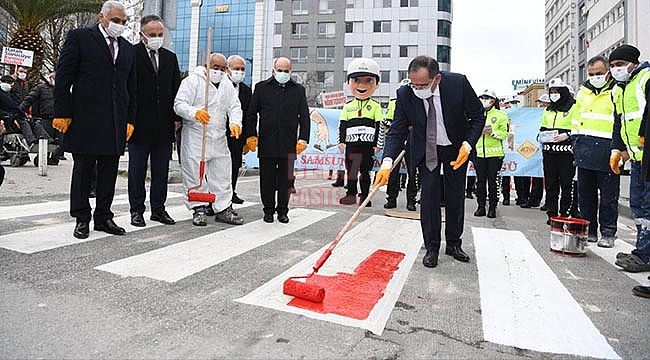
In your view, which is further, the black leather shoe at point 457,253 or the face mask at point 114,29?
the face mask at point 114,29

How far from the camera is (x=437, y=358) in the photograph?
213 cm

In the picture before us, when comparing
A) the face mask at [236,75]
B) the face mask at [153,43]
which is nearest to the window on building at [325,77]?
the face mask at [236,75]

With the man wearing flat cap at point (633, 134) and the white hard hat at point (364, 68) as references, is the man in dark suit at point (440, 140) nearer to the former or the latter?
the man wearing flat cap at point (633, 134)

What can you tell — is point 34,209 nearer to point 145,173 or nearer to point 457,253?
point 145,173

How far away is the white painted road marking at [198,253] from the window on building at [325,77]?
4619 cm

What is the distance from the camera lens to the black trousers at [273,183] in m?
5.50

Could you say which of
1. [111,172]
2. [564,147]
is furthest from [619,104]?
[111,172]

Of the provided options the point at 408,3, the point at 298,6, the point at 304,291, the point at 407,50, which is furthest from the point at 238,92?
the point at 298,6

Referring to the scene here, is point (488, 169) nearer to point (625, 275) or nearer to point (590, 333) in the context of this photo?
point (625, 275)

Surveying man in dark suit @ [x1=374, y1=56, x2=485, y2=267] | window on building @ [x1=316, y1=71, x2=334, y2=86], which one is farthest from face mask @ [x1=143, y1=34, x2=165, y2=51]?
window on building @ [x1=316, y1=71, x2=334, y2=86]

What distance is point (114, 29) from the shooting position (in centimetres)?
429

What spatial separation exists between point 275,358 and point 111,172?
3.13 m

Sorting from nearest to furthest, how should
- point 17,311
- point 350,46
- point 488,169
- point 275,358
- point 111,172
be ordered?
1. point 275,358
2. point 17,311
3. point 111,172
4. point 488,169
5. point 350,46

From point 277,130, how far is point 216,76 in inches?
35.5
